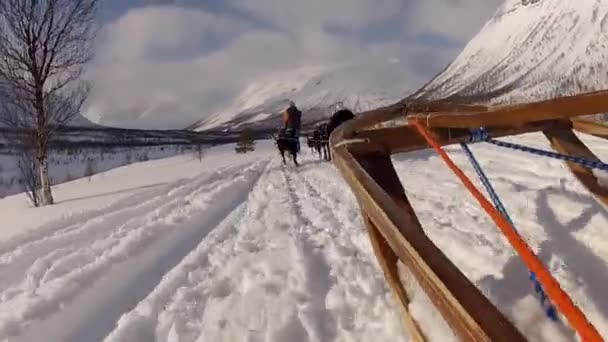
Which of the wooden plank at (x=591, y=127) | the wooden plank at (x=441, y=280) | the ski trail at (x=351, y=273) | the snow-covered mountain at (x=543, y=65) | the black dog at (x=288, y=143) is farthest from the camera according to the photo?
the snow-covered mountain at (x=543, y=65)

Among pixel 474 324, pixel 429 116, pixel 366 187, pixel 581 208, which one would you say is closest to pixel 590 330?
pixel 474 324

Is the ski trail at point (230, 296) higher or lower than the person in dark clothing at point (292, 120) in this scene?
lower

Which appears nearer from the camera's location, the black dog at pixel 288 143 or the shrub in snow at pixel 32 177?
the shrub in snow at pixel 32 177

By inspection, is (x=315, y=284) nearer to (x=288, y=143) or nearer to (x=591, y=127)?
(x=591, y=127)

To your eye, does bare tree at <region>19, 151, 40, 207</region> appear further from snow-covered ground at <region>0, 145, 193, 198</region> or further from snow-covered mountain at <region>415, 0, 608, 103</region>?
snow-covered mountain at <region>415, 0, 608, 103</region>

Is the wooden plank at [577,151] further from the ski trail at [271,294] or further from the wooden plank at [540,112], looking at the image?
the ski trail at [271,294]

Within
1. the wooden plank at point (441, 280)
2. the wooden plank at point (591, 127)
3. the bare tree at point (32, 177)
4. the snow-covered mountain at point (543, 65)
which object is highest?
the snow-covered mountain at point (543, 65)

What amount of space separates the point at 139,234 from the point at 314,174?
4.87 metres

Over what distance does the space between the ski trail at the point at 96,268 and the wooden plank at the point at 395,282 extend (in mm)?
1374

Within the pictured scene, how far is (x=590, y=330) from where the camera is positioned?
38.9 inches

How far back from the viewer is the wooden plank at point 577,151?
10.2 ft

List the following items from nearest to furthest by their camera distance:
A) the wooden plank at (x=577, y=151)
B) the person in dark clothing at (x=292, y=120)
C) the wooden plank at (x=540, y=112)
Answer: the wooden plank at (x=540, y=112), the wooden plank at (x=577, y=151), the person in dark clothing at (x=292, y=120)

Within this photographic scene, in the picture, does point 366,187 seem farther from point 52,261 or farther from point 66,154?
point 66,154

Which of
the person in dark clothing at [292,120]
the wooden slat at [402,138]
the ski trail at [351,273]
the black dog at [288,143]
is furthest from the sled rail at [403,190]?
the person in dark clothing at [292,120]
